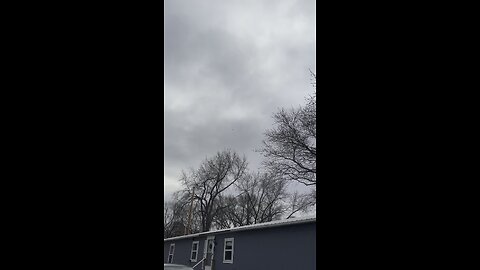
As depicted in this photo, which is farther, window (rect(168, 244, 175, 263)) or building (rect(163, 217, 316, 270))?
window (rect(168, 244, 175, 263))

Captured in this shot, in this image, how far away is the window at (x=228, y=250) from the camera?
11727 millimetres

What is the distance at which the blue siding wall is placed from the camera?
Answer: 8891mm

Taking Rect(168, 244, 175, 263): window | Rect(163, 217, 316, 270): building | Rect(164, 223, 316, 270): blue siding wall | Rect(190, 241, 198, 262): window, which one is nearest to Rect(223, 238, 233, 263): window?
Rect(163, 217, 316, 270): building

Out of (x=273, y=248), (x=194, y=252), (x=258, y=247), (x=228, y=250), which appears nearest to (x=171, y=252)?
(x=194, y=252)

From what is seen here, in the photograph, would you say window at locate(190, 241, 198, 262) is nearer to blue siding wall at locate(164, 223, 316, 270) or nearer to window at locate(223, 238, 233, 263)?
blue siding wall at locate(164, 223, 316, 270)

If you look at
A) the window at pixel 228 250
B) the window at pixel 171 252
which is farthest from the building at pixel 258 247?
the window at pixel 171 252

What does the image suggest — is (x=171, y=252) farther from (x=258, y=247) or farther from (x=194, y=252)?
(x=258, y=247)

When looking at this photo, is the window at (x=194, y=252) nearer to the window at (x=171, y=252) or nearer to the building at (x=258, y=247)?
the building at (x=258, y=247)
